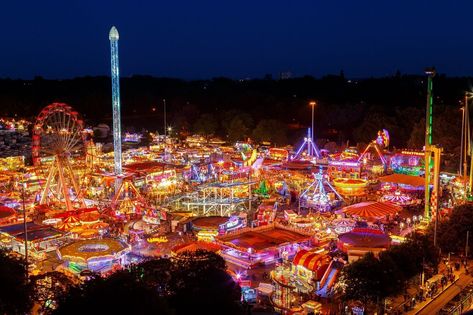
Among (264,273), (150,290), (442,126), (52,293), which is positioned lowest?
(264,273)

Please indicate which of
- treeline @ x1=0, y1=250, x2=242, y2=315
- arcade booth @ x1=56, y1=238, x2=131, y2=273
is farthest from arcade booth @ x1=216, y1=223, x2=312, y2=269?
treeline @ x1=0, y1=250, x2=242, y2=315

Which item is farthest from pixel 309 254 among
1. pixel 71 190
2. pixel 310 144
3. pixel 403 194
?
pixel 310 144

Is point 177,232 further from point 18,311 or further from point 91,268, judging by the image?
point 18,311

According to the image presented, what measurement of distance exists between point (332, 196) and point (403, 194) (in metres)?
4.59

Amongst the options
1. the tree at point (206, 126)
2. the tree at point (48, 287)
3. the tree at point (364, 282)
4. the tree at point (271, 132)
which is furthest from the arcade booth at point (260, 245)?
the tree at point (206, 126)

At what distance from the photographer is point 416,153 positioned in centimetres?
3838

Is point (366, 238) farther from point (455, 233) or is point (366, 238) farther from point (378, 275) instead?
point (378, 275)

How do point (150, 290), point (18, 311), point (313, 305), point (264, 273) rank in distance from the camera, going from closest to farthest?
point (150, 290), point (18, 311), point (313, 305), point (264, 273)

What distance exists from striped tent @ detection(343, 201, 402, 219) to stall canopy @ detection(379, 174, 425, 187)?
18.8ft

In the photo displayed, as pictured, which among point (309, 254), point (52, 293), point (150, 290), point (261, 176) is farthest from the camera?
point (261, 176)

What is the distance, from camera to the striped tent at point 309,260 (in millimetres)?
19094

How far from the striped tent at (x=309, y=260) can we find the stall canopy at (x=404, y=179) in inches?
651

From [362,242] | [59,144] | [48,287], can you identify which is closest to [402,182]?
[362,242]

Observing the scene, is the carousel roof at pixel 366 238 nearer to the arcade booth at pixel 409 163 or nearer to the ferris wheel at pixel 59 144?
the ferris wheel at pixel 59 144
